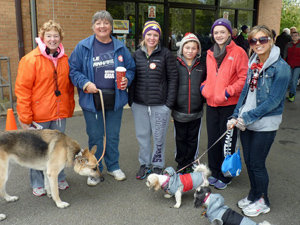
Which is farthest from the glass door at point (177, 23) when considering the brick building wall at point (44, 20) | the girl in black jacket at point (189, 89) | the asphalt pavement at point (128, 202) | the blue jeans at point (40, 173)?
the blue jeans at point (40, 173)

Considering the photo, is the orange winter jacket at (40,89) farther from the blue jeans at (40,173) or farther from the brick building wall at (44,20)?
the brick building wall at (44,20)

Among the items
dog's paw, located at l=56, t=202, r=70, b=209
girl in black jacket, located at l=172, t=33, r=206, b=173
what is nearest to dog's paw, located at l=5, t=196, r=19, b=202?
dog's paw, located at l=56, t=202, r=70, b=209

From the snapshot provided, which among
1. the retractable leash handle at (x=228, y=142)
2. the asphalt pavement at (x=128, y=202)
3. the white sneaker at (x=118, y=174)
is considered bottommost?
the asphalt pavement at (x=128, y=202)

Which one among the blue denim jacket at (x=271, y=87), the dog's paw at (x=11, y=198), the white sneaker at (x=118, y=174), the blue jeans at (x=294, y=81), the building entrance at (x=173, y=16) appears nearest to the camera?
the blue denim jacket at (x=271, y=87)

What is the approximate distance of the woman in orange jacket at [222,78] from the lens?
338 centimetres

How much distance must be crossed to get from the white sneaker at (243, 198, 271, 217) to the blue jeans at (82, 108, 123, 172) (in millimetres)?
1852

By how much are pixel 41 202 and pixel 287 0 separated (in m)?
25.9

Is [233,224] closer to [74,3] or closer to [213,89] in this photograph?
[213,89]

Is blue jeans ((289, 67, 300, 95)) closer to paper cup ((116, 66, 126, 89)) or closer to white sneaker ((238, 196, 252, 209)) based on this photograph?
white sneaker ((238, 196, 252, 209))

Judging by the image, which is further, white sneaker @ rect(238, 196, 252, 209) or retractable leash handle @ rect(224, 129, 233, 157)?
retractable leash handle @ rect(224, 129, 233, 157)

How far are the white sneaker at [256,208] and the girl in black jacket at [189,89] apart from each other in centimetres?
98

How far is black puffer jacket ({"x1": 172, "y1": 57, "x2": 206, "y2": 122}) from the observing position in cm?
371

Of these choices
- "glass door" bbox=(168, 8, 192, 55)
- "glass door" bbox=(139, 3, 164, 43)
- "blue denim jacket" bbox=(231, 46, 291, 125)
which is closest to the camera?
"blue denim jacket" bbox=(231, 46, 291, 125)

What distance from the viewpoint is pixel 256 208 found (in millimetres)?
3211
